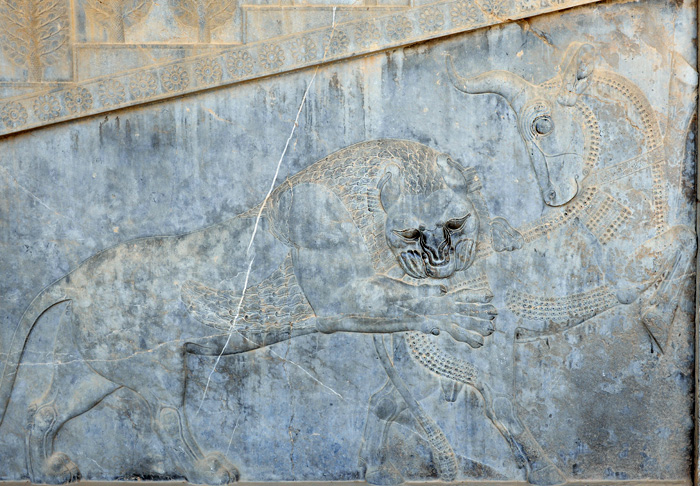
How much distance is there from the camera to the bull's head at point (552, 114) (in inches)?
180

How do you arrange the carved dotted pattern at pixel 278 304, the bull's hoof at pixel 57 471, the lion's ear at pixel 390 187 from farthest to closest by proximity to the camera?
the bull's hoof at pixel 57 471 < the carved dotted pattern at pixel 278 304 < the lion's ear at pixel 390 187

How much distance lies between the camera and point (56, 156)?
15.4 ft

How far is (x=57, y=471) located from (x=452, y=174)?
3.07m

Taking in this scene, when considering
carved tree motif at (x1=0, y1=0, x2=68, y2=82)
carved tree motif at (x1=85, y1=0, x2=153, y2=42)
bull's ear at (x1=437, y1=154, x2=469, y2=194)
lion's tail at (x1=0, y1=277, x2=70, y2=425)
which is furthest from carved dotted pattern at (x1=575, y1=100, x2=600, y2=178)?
lion's tail at (x1=0, y1=277, x2=70, y2=425)

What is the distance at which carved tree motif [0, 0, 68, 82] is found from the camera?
15.2ft

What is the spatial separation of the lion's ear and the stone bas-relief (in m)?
0.02

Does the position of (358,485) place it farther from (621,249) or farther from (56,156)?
(56,156)

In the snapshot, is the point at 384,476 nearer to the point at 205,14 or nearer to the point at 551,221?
the point at 551,221

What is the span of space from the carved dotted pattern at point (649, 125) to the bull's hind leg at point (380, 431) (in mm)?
1938

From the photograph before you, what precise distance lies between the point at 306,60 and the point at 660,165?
2.25 m

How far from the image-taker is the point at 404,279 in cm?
460

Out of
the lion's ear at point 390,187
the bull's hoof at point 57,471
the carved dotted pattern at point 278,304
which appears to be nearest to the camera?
the lion's ear at point 390,187

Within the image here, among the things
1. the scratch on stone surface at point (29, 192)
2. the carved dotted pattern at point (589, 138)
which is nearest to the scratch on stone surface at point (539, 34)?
the carved dotted pattern at point (589, 138)

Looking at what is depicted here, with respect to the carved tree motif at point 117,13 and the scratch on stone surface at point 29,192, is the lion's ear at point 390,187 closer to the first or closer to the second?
the carved tree motif at point 117,13
